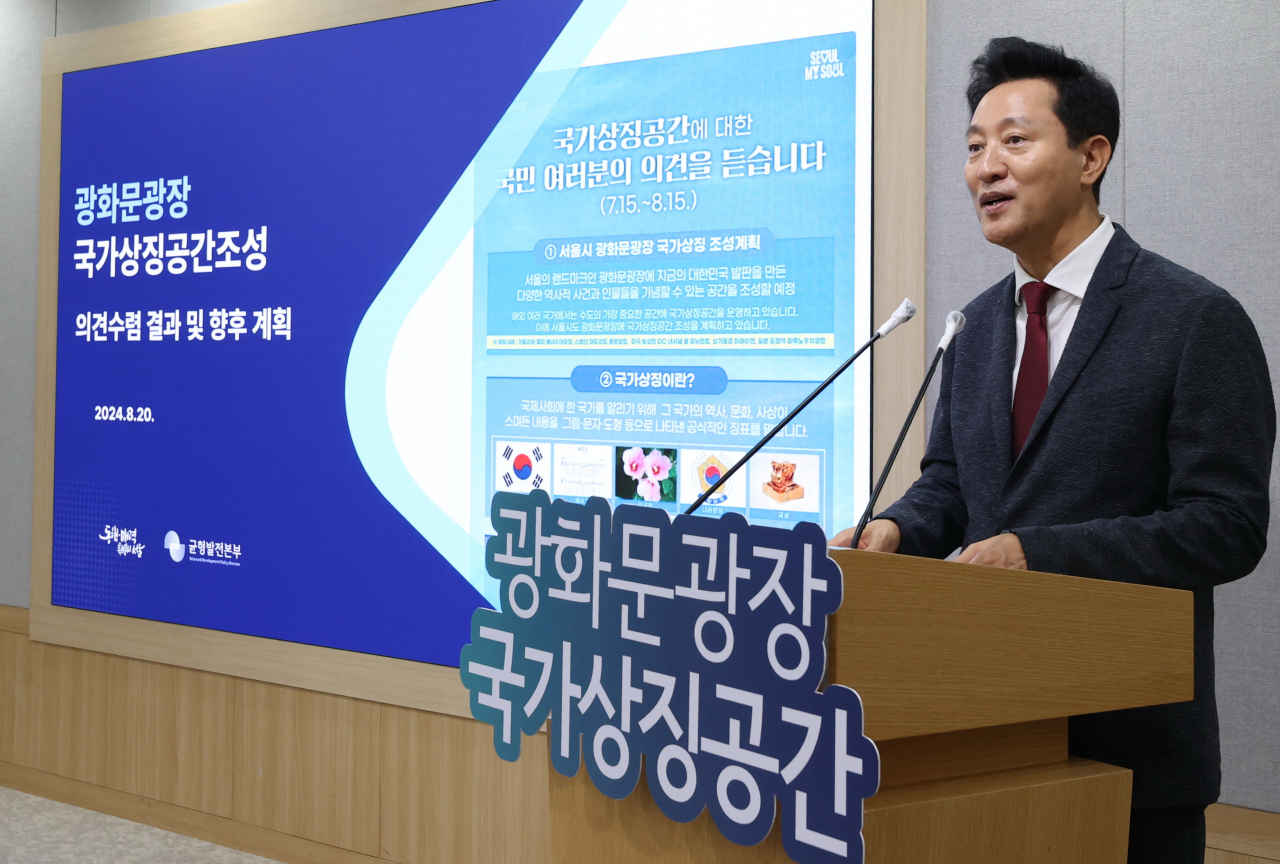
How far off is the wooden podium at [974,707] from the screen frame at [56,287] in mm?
1407

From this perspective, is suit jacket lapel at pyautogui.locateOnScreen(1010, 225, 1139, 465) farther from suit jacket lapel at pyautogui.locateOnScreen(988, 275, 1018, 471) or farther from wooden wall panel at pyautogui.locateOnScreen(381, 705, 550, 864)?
wooden wall panel at pyautogui.locateOnScreen(381, 705, 550, 864)

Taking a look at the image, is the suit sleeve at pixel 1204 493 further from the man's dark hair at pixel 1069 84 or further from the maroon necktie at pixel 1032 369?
the man's dark hair at pixel 1069 84

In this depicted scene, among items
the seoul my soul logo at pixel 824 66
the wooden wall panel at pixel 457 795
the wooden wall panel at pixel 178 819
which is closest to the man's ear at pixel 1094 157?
the seoul my soul logo at pixel 824 66

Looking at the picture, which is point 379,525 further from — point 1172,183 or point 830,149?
point 1172,183

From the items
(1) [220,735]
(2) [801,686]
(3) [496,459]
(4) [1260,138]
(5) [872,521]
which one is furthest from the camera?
(1) [220,735]

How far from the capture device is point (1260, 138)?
7.21ft

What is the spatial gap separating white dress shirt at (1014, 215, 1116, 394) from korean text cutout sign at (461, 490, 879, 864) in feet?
2.29

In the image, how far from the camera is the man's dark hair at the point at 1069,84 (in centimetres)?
150

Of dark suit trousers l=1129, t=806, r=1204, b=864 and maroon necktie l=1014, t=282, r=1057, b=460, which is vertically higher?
maroon necktie l=1014, t=282, r=1057, b=460

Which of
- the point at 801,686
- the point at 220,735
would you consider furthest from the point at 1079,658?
the point at 220,735

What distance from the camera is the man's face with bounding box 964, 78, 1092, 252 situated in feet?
4.88

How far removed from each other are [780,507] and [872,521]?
119 cm

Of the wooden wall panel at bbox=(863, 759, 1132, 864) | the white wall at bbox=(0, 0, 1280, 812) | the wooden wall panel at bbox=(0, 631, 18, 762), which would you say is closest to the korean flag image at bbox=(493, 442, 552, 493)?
the white wall at bbox=(0, 0, 1280, 812)

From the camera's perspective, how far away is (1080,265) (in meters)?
1.49
